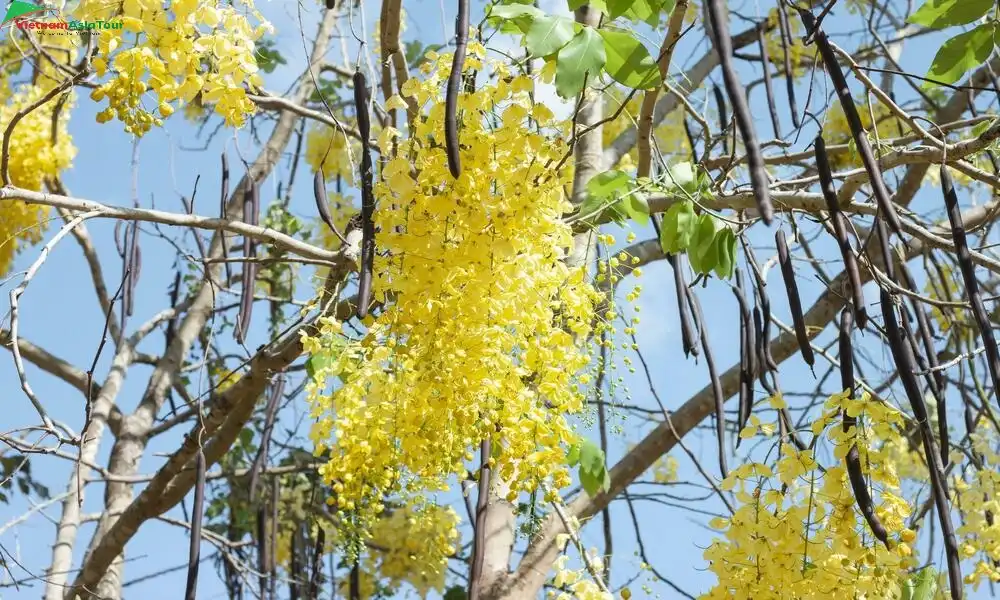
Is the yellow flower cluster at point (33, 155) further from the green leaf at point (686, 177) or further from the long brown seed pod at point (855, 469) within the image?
the long brown seed pod at point (855, 469)

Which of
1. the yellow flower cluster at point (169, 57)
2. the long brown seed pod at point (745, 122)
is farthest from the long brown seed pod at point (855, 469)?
the yellow flower cluster at point (169, 57)

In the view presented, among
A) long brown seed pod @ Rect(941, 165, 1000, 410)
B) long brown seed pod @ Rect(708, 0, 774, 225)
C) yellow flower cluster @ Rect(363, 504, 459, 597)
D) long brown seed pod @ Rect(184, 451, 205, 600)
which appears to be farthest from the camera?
yellow flower cluster @ Rect(363, 504, 459, 597)

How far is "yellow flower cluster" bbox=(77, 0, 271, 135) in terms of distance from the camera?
1.97 meters

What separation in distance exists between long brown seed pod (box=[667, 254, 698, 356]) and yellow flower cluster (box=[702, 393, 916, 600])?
358 mm

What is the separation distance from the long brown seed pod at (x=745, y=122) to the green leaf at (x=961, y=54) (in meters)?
0.86

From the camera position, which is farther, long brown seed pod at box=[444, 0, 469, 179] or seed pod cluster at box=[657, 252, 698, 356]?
seed pod cluster at box=[657, 252, 698, 356]

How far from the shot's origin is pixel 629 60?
5.55 ft

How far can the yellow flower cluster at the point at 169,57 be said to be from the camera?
197 centimetres

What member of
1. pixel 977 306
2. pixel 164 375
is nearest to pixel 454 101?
pixel 977 306

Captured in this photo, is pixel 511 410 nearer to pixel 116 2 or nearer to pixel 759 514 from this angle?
pixel 759 514

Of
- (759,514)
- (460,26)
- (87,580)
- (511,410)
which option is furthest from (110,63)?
(87,580)

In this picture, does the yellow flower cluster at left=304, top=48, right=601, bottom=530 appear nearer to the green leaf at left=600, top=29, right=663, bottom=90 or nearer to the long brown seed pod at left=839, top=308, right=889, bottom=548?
the green leaf at left=600, top=29, right=663, bottom=90

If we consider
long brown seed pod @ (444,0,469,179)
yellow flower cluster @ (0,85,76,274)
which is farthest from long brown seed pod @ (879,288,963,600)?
yellow flower cluster @ (0,85,76,274)

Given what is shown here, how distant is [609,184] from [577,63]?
1.16 ft
